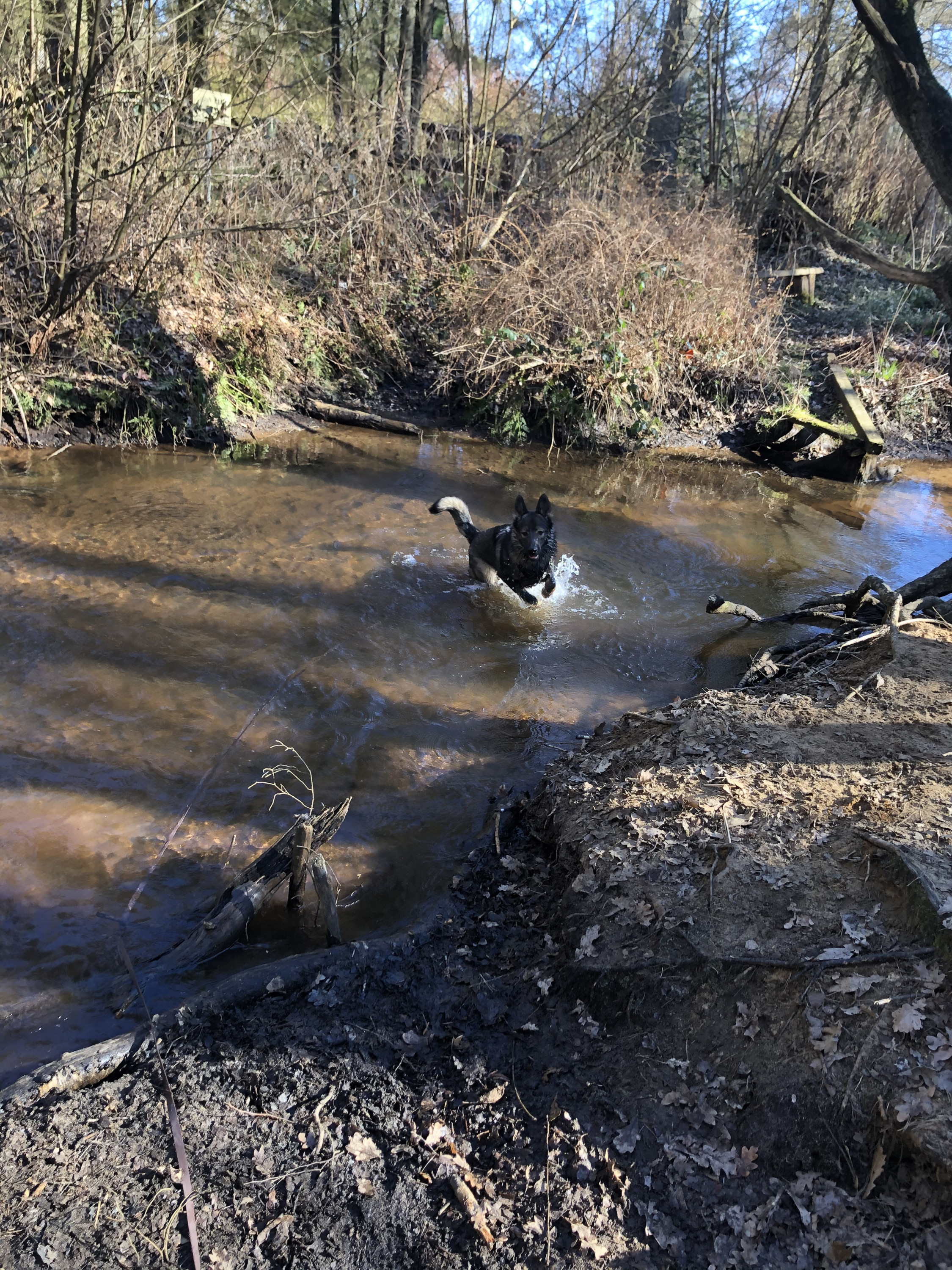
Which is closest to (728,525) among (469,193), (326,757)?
(326,757)

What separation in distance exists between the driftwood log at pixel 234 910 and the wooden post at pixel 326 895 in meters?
0.14

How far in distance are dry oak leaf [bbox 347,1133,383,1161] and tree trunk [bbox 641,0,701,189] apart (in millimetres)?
16992

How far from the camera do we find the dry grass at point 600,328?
13.0 metres

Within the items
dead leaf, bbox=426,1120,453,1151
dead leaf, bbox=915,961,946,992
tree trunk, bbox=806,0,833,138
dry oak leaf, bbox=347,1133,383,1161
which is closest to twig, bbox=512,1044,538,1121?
dead leaf, bbox=426,1120,453,1151

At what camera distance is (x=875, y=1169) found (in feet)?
8.80

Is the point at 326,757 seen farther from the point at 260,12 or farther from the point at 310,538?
the point at 260,12

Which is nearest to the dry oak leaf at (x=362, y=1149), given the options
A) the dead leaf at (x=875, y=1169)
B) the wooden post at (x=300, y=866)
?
the wooden post at (x=300, y=866)

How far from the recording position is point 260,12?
11.7 metres

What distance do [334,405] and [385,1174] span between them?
12.5 m

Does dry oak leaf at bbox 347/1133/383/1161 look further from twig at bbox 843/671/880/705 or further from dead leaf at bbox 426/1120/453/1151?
twig at bbox 843/671/880/705

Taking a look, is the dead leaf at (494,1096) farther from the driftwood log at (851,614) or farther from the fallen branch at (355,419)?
the fallen branch at (355,419)

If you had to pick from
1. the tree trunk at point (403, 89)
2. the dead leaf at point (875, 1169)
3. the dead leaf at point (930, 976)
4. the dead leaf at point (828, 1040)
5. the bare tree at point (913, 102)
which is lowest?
the dead leaf at point (875, 1169)

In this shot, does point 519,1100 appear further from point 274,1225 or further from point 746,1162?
point 274,1225

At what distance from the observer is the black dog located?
7789 mm
